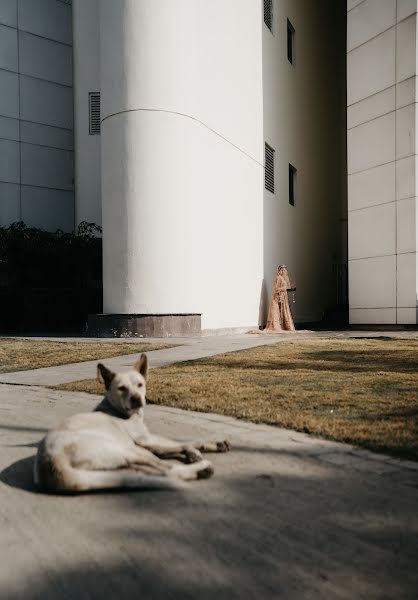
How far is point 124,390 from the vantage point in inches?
151

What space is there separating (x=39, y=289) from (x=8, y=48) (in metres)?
10.4

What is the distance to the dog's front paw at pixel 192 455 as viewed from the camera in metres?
3.73

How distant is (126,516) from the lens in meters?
2.92

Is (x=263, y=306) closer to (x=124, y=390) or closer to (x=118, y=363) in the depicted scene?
(x=118, y=363)

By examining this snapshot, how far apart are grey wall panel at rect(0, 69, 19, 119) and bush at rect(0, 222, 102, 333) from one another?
6068mm

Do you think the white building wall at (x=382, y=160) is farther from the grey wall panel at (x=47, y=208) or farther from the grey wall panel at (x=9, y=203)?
the grey wall panel at (x=9, y=203)

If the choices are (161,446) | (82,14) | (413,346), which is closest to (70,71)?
(82,14)

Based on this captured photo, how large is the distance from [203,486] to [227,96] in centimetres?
1596

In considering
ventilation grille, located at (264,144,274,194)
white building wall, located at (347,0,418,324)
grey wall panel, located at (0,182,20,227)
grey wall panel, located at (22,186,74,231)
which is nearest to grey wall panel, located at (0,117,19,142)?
grey wall panel, located at (0,182,20,227)

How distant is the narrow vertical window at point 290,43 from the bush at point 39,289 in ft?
35.1

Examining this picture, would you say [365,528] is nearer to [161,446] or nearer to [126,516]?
[126,516]

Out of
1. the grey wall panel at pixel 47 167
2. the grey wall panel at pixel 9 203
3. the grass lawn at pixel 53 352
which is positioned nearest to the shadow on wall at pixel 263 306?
the grass lawn at pixel 53 352

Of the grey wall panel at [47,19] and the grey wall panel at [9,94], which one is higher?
the grey wall panel at [47,19]

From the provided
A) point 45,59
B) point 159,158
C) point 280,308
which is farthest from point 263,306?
point 45,59
